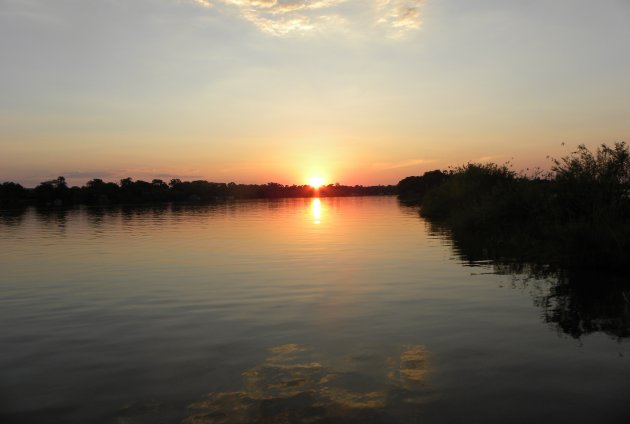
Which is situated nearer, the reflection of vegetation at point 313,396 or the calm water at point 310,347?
the reflection of vegetation at point 313,396

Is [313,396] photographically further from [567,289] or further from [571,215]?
[571,215]

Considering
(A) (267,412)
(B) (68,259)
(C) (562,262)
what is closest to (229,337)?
(A) (267,412)

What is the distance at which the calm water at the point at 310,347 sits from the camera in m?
8.94

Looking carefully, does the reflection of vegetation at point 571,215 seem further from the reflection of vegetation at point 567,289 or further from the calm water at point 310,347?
the calm water at point 310,347

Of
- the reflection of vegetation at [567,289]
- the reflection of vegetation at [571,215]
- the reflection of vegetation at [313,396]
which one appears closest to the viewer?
the reflection of vegetation at [313,396]

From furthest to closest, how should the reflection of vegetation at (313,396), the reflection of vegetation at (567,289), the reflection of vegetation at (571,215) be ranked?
the reflection of vegetation at (571,215)
the reflection of vegetation at (567,289)
the reflection of vegetation at (313,396)

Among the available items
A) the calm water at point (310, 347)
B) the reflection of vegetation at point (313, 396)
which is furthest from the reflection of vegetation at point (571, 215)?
the reflection of vegetation at point (313, 396)

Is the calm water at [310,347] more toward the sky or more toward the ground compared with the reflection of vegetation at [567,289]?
more toward the ground

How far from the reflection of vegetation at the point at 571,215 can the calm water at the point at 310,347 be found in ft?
13.1

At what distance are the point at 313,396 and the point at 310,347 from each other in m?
3.24

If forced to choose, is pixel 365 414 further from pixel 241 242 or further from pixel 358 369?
pixel 241 242

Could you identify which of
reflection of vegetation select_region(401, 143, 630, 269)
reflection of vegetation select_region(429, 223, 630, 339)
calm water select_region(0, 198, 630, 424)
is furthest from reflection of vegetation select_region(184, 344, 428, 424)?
reflection of vegetation select_region(401, 143, 630, 269)

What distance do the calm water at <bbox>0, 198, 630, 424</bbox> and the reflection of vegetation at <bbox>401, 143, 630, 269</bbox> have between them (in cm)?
399

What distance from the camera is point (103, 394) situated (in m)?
9.71
